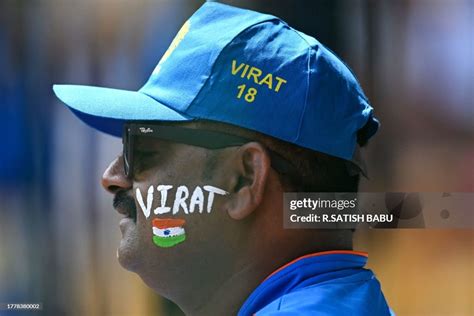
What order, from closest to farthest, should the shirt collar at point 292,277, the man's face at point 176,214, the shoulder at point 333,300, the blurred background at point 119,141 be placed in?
the shoulder at point 333,300 < the shirt collar at point 292,277 < the man's face at point 176,214 < the blurred background at point 119,141

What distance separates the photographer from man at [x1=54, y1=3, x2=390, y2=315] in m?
1.29

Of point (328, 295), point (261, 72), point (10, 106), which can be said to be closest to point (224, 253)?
point (328, 295)

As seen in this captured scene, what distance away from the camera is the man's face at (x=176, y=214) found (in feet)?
4.50

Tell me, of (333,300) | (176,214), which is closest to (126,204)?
(176,214)

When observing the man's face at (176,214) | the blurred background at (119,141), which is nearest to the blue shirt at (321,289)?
the man's face at (176,214)

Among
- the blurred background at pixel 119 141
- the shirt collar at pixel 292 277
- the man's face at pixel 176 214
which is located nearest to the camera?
the shirt collar at pixel 292 277

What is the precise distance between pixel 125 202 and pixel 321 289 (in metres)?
0.51

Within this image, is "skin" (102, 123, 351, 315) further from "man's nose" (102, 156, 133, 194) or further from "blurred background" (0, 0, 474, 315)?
"blurred background" (0, 0, 474, 315)

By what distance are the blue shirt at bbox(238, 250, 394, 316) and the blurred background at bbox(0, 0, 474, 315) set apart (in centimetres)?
98

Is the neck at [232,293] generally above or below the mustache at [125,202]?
below

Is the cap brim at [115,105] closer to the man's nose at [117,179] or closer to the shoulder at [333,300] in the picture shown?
the man's nose at [117,179]

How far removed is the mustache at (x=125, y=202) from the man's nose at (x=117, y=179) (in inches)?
0.6

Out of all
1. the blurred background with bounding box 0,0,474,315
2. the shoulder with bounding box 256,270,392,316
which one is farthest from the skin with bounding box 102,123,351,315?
the blurred background with bounding box 0,0,474,315

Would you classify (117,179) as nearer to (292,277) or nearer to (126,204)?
(126,204)
